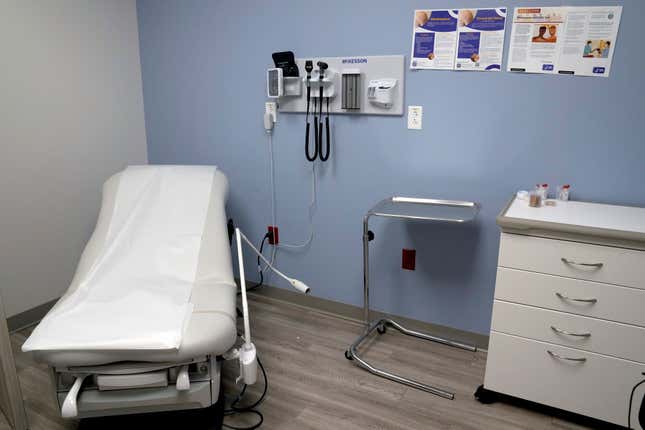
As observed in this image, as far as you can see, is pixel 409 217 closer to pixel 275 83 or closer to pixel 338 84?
pixel 338 84

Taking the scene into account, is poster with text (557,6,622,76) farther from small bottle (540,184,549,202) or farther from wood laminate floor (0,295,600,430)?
wood laminate floor (0,295,600,430)

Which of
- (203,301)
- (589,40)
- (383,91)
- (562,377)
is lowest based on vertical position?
(562,377)

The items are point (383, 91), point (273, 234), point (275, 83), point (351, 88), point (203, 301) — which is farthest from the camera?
point (273, 234)

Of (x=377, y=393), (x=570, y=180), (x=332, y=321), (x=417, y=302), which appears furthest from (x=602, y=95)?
(x=332, y=321)

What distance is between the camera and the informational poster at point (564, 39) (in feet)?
6.44

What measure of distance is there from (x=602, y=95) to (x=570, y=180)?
372mm

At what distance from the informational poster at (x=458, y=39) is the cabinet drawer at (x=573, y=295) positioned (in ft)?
3.15

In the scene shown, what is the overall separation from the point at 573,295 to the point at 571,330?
141mm

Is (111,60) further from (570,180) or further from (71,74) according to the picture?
(570,180)

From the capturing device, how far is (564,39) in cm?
204

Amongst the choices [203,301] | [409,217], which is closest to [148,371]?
[203,301]

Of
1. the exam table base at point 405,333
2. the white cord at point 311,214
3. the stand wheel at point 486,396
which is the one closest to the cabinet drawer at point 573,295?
the stand wheel at point 486,396

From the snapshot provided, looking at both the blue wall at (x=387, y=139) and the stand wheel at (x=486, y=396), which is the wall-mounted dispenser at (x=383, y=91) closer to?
the blue wall at (x=387, y=139)

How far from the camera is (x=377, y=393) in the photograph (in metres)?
2.17
